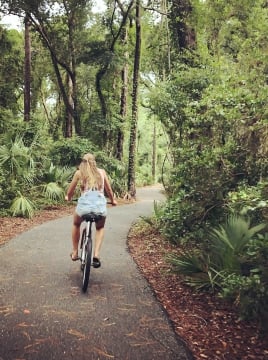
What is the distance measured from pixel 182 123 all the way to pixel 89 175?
565 cm

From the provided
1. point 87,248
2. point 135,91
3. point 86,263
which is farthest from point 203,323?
point 135,91

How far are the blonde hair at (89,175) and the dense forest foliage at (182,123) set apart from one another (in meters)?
1.79

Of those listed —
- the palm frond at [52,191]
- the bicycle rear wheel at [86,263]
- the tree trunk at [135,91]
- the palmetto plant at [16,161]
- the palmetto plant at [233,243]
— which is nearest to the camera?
the palmetto plant at [233,243]

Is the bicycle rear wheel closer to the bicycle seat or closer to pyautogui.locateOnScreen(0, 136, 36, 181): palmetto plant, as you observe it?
the bicycle seat

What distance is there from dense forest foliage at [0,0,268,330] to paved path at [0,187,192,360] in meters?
1.03

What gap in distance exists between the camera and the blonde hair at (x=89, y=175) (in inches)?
239

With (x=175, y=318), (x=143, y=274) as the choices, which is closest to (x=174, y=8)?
(x=143, y=274)

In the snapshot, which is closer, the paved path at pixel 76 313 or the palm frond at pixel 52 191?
the paved path at pixel 76 313

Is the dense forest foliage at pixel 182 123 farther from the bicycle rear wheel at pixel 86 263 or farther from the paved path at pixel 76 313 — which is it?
the bicycle rear wheel at pixel 86 263

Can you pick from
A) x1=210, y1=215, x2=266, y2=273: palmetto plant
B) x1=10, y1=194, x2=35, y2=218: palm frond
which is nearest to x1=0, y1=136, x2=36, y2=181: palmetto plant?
x1=10, y1=194, x2=35, y2=218: palm frond

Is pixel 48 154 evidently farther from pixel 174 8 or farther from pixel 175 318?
pixel 175 318

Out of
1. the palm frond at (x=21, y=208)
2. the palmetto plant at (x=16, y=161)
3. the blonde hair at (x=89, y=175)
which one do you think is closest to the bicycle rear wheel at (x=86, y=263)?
the blonde hair at (x=89, y=175)

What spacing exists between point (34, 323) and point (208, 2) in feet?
51.7

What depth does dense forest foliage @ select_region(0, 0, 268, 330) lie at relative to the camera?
5.62 m
